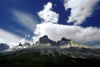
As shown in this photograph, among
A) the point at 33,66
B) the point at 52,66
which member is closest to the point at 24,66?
the point at 33,66

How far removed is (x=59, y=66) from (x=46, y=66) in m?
17.0

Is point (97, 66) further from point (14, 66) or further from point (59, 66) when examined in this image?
point (14, 66)

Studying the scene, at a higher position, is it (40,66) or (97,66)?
(40,66)

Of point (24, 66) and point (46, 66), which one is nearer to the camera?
point (24, 66)

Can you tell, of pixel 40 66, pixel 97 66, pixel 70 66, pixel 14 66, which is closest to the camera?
pixel 14 66

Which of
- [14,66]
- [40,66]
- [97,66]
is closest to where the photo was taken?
[14,66]

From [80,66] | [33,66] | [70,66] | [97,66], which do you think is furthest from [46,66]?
[97,66]

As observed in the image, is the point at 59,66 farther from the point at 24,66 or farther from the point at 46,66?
the point at 24,66

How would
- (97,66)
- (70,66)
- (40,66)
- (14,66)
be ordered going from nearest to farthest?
(14,66)
(40,66)
(70,66)
(97,66)

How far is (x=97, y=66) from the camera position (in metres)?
107

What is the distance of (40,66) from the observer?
270ft

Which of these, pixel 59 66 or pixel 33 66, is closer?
pixel 33 66

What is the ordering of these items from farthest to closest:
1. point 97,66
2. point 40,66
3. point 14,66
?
1. point 97,66
2. point 40,66
3. point 14,66

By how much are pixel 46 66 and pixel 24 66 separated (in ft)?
86.1
